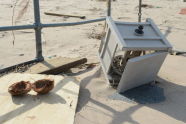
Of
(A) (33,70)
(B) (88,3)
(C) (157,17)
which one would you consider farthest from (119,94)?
(B) (88,3)

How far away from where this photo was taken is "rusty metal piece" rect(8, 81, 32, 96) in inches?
125

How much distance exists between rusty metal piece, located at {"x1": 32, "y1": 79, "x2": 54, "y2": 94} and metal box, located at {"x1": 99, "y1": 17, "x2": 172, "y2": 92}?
761mm

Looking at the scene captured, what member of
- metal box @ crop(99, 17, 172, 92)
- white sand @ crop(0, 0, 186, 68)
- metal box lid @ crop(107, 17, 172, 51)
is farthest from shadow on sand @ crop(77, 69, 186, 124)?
white sand @ crop(0, 0, 186, 68)

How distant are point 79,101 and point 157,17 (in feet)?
19.8

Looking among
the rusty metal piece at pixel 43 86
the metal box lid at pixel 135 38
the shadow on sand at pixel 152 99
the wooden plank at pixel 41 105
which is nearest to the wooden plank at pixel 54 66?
the wooden plank at pixel 41 105

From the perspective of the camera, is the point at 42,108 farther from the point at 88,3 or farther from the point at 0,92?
the point at 88,3

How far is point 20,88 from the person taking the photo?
3262 millimetres

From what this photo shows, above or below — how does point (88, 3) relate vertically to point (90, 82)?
above

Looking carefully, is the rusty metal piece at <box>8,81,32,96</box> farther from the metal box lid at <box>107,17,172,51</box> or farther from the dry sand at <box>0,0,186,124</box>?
the metal box lid at <box>107,17,172,51</box>

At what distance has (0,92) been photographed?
332 centimetres

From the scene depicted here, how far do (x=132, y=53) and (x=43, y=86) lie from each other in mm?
1298

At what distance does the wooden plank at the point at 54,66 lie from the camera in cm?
389

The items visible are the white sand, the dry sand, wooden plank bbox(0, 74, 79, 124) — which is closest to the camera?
wooden plank bbox(0, 74, 79, 124)

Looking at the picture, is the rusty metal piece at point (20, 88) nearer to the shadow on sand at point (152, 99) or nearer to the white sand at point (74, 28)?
the shadow on sand at point (152, 99)
